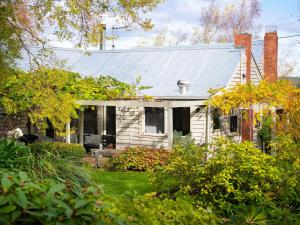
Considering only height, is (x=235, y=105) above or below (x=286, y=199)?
above

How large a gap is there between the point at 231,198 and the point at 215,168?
22.0 inches

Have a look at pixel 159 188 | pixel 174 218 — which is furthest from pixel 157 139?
pixel 174 218

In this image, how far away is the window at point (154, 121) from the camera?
1939 centimetres

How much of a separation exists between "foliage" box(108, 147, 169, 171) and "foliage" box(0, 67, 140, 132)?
2153 millimetres

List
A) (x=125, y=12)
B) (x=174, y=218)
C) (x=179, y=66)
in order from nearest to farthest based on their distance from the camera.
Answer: (x=174, y=218), (x=125, y=12), (x=179, y=66)

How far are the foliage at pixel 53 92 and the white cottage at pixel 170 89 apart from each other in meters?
0.67

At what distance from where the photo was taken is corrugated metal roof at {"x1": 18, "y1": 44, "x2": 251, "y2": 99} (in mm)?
19562

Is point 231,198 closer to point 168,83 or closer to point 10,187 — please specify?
point 10,187

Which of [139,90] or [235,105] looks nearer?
[235,105]

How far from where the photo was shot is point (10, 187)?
3188mm

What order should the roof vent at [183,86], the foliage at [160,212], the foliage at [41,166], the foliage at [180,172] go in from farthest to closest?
the roof vent at [183,86], the foliage at [180,172], the foliage at [41,166], the foliage at [160,212]

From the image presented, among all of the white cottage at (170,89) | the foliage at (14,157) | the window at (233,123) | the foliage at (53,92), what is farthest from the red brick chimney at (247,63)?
the foliage at (14,157)

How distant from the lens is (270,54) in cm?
2422

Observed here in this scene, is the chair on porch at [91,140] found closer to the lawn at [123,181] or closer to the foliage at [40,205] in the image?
the lawn at [123,181]
